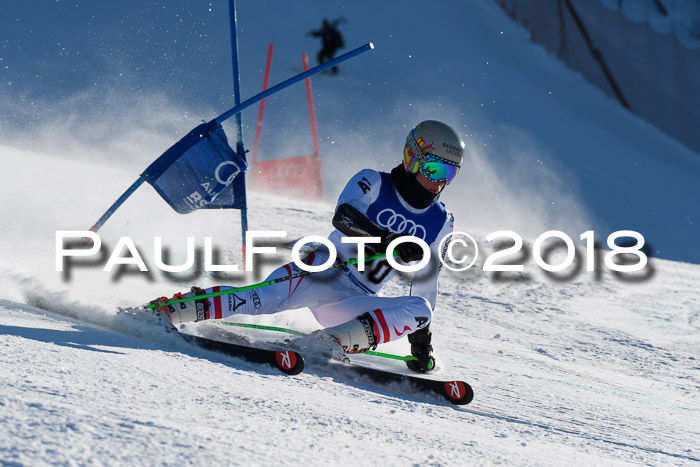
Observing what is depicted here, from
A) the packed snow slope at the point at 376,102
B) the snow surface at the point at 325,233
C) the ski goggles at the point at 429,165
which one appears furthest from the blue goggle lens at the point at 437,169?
the packed snow slope at the point at 376,102

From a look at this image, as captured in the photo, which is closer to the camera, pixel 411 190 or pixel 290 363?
pixel 290 363

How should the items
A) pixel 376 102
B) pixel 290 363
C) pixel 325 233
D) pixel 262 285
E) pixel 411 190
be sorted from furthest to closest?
1. pixel 376 102
2. pixel 325 233
3. pixel 411 190
4. pixel 262 285
5. pixel 290 363

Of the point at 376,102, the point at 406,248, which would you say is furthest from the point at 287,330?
the point at 376,102

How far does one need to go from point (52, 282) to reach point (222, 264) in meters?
2.06

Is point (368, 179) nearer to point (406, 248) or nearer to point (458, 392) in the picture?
point (406, 248)

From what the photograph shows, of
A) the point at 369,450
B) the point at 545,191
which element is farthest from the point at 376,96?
the point at 369,450

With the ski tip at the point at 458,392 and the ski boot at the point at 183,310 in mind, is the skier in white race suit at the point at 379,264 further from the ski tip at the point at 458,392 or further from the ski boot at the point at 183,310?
the ski tip at the point at 458,392

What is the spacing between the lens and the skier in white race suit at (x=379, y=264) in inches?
135

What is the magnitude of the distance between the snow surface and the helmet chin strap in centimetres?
87

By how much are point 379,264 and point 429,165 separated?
0.55 m

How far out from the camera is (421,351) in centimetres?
367

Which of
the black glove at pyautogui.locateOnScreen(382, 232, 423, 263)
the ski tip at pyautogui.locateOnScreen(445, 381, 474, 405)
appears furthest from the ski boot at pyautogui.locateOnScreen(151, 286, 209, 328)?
the ski tip at pyautogui.locateOnScreen(445, 381, 474, 405)

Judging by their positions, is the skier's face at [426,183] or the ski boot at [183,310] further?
the skier's face at [426,183]

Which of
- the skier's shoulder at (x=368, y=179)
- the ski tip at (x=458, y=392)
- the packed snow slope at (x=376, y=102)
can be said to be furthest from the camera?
the packed snow slope at (x=376, y=102)
